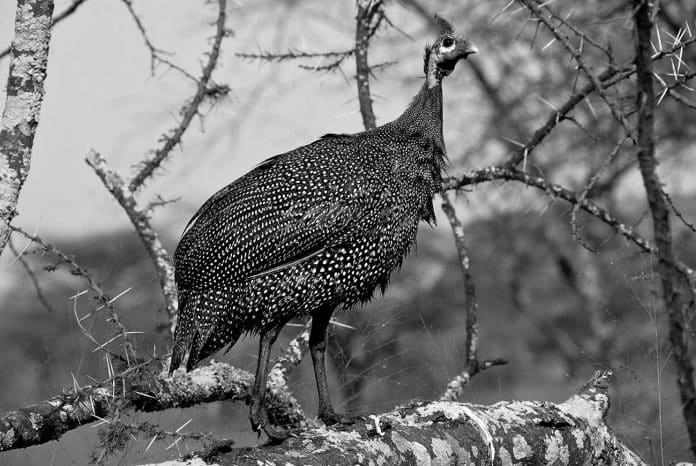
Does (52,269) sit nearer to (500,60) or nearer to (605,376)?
(605,376)

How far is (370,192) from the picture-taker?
3.55 metres

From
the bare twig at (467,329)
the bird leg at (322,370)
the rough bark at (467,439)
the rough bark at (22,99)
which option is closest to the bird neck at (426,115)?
the bird leg at (322,370)

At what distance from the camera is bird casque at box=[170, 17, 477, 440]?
3463mm

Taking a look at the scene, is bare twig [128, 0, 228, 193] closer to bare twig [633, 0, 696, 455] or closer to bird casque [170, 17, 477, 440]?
bird casque [170, 17, 477, 440]

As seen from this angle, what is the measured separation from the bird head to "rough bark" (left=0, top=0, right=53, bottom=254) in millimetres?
1790

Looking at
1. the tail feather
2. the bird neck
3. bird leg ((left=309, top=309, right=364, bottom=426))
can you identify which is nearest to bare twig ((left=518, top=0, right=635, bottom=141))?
the bird neck

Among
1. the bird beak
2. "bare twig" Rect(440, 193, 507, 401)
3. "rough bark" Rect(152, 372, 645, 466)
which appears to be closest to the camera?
"rough bark" Rect(152, 372, 645, 466)

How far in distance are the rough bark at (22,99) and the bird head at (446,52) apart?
1.79 metres

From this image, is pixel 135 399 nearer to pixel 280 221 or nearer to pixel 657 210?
pixel 280 221

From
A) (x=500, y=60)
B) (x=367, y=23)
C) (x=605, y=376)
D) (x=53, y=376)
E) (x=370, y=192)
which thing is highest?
(x=500, y=60)

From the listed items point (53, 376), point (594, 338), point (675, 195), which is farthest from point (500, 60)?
point (53, 376)

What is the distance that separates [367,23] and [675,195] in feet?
17.5

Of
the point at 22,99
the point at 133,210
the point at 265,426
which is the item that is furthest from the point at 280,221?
the point at 133,210

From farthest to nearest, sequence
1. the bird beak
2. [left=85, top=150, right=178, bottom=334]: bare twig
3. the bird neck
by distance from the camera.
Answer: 1. [left=85, top=150, right=178, bottom=334]: bare twig
2. the bird beak
3. the bird neck
